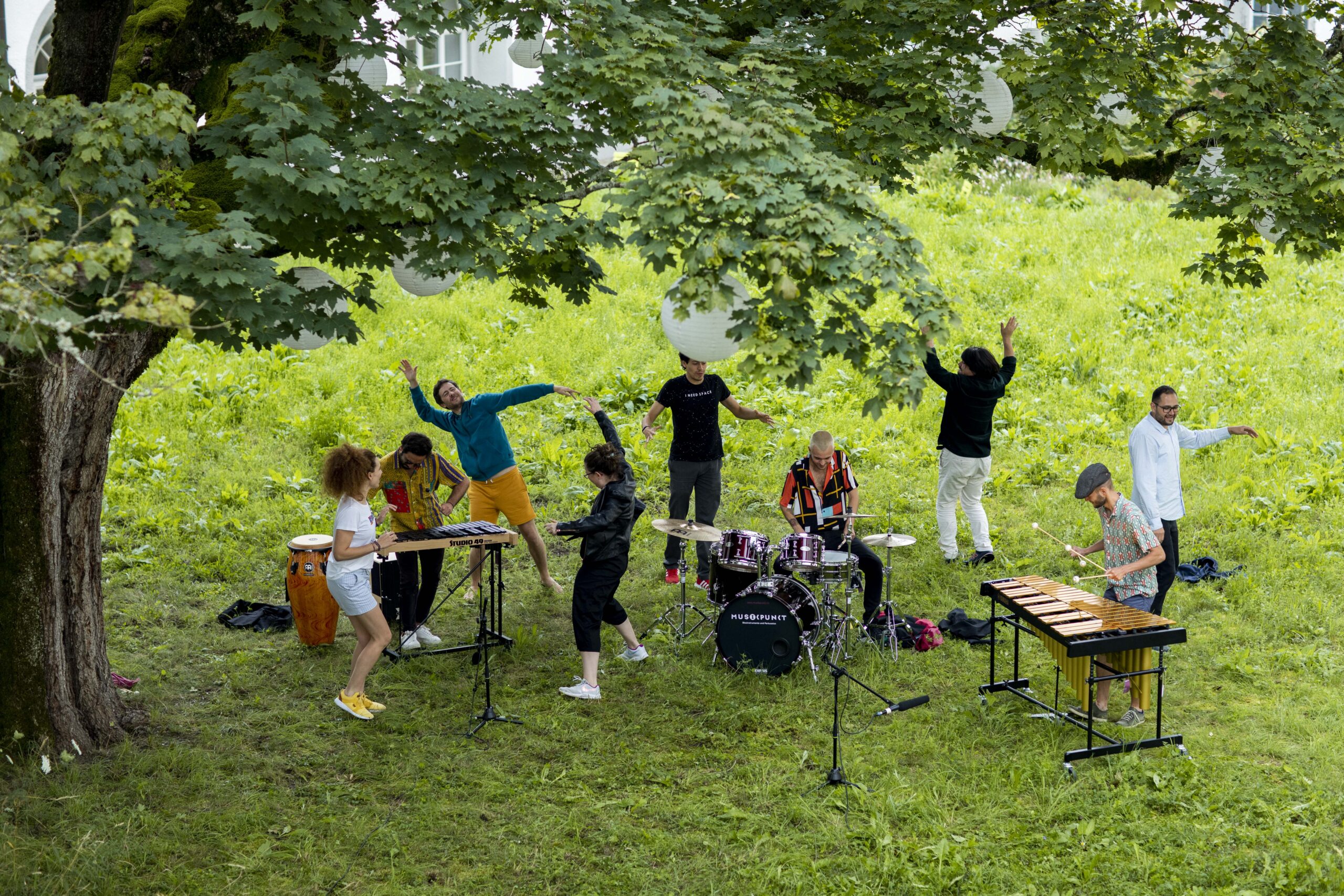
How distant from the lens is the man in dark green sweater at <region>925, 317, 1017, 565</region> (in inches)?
380

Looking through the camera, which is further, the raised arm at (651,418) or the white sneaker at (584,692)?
the raised arm at (651,418)

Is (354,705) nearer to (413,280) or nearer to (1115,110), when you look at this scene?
(413,280)

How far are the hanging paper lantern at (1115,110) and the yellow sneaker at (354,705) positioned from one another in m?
6.04

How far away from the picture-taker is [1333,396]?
13.8m

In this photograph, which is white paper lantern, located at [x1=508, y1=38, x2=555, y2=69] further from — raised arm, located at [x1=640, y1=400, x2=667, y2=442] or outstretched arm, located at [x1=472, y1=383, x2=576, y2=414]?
raised arm, located at [x1=640, y1=400, x2=667, y2=442]

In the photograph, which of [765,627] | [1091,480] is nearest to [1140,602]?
[1091,480]

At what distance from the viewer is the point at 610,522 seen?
746 cm

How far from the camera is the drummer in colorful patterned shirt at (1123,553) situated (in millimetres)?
7133

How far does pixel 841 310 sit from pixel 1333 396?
36.1ft

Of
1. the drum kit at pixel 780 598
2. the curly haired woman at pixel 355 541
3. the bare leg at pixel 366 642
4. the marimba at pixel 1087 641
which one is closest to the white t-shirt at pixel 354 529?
the curly haired woman at pixel 355 541

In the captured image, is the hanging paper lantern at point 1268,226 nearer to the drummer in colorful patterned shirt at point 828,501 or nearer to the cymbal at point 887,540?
the cymbal at point 887,540

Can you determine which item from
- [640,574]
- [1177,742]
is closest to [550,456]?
[640,574]

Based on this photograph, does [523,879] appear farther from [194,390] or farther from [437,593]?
[194,390]

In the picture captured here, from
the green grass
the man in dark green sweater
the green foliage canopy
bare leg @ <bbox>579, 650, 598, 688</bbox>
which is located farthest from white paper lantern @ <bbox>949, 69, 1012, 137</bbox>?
bare leg @ <bbox>579, 650, 598, 688</bbox>
